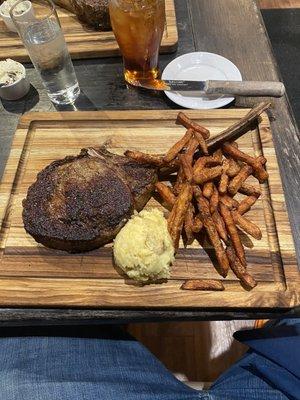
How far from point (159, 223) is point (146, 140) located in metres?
0.45

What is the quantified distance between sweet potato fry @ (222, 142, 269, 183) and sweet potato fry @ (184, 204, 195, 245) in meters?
0.29

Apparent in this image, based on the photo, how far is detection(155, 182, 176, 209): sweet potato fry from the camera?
1.41 meters

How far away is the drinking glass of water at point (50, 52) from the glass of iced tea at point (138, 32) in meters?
0.25

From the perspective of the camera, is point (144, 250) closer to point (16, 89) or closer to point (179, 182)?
point (179, 182)

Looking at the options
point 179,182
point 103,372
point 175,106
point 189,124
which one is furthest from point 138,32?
point 103,372

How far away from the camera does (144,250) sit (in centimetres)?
124

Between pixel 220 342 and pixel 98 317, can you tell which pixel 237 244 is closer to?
pixel 98 317

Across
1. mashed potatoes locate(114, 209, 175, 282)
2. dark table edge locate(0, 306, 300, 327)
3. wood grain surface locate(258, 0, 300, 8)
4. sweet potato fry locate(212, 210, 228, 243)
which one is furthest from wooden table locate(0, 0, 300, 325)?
wood grain surface locate(258, 0, 300, 8)

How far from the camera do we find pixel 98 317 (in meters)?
1.27

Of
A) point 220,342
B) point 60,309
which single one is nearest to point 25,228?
point 60,309

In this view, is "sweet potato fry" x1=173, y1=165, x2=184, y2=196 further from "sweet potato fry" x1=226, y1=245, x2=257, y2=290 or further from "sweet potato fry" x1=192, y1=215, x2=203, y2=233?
"sweet potato fry" x1=226, y1=245, x2=257, y2=290

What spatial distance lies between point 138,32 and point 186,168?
668mm

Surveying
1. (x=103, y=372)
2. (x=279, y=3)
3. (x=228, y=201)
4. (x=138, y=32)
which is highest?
(x=138, y=32)

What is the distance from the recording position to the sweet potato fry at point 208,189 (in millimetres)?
1402
